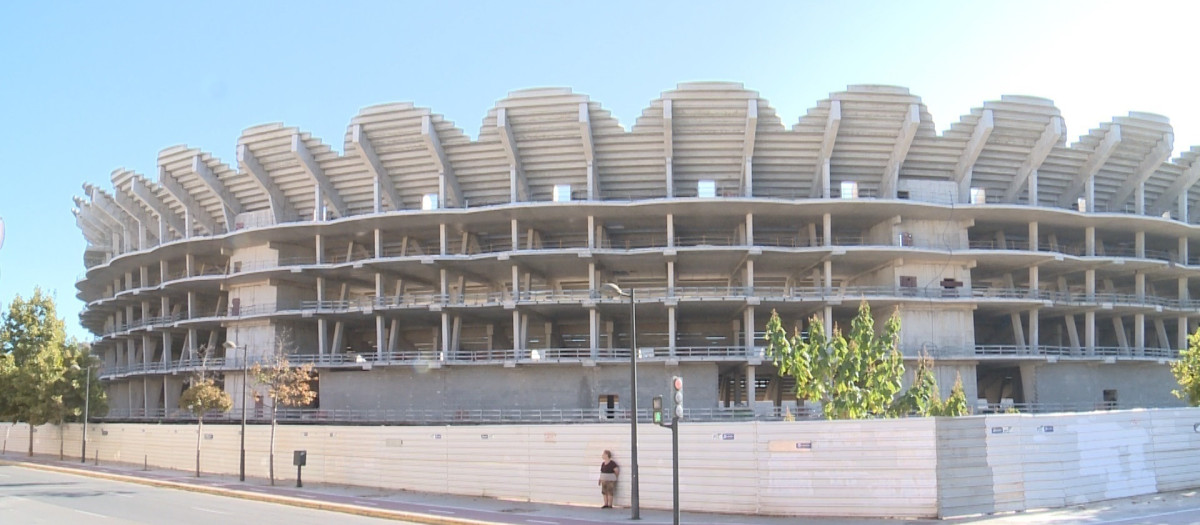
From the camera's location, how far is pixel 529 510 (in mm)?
23125

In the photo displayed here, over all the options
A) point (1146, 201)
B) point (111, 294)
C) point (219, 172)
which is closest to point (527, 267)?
point (219, 172)

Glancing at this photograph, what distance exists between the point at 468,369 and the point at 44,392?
2124 centimetres

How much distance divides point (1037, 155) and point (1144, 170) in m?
7.55

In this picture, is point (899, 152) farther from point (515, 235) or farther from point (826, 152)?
point (515, 235)

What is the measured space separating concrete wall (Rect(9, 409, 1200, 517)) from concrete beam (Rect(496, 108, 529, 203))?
20.3 meters

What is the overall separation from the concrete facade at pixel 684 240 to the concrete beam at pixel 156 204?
0.43m

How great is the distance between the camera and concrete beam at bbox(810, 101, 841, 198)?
43.2 m

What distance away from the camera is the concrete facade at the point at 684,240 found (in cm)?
4512

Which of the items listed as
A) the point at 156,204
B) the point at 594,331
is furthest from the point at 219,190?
the point at 594,331

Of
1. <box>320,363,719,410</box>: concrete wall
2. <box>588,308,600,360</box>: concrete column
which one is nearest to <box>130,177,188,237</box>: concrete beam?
<box>320,363,719,410</box>: concrete wall

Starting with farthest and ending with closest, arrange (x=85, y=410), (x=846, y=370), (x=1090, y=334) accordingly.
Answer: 1. (x=1090, y=334)
2. (x=85, y=410)
3. (x=846, y=370)

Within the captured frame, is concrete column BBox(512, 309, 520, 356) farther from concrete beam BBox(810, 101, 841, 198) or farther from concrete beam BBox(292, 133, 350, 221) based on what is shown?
concrete beam BBox(810, 101, 841, 198)

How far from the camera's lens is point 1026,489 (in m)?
20.5

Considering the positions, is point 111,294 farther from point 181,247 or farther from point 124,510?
point 124,510
